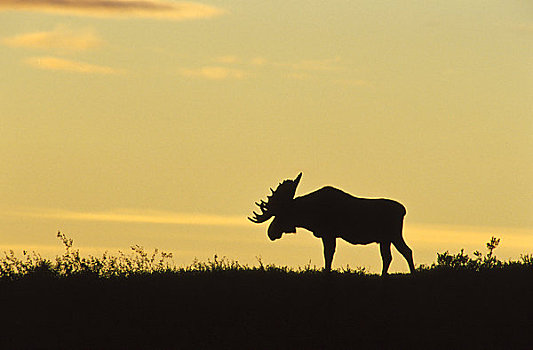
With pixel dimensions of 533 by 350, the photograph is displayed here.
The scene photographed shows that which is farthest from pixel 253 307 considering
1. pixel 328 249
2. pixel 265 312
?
pixel 328 249

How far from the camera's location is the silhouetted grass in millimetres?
21297

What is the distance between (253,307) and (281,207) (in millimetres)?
5462

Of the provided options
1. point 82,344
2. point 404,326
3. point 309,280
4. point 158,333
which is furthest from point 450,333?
point 82,344

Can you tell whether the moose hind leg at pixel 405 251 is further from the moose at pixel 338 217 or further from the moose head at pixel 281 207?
the moose head at pixel 281 207

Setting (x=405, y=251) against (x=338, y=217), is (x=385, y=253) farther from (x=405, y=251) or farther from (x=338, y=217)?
(x=338, y=217)

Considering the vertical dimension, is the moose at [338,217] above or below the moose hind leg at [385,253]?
above

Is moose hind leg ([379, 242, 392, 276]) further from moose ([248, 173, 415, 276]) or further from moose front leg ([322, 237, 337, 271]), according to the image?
moose front leg ([322, 237, 337, 271])

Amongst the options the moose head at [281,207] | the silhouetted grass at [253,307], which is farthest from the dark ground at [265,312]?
the moose head at [281,207]

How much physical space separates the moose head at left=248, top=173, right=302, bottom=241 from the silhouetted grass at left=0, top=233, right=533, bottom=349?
7.25 ft

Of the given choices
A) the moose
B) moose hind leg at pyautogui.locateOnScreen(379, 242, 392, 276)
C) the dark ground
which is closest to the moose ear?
the moose

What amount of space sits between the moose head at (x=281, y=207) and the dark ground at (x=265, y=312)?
292 centimetres

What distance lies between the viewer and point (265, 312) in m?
22.4

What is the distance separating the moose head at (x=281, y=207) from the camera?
90.5 ft

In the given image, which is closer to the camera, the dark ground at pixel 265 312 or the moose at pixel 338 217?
the dark ground at pixel 265 312
